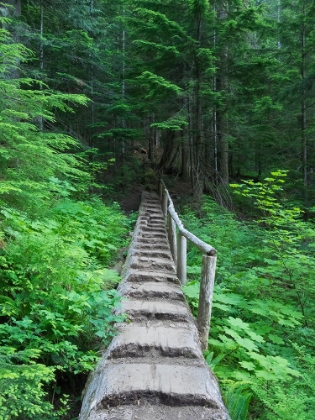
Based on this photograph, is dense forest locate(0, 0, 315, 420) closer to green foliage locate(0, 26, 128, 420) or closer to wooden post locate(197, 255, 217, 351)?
green foliage locate(0, 26, 128, 420)

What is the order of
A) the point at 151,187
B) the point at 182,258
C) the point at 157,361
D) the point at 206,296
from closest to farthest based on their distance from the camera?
the point at 157,361, the point at 206,296, the point at 182,258, the point at 151,187

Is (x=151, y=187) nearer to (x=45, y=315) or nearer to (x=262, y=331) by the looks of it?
(x=262, y=331)

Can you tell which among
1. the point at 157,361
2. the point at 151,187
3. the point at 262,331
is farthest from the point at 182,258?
the point at 151,187

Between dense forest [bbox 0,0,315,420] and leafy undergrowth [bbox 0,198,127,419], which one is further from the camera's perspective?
dense forest [bbox 0,0,315,420]

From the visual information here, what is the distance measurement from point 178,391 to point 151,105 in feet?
42.4

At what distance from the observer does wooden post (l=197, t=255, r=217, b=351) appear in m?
3.94

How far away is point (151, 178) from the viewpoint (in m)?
18.3

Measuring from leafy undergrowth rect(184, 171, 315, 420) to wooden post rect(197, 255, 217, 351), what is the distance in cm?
15

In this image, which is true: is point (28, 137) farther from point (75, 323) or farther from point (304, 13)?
point (304, 13)

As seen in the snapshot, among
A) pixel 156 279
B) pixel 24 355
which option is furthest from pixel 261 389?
pixel 156 279

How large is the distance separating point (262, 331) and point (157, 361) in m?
2.04

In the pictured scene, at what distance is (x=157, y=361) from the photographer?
10.7 feet

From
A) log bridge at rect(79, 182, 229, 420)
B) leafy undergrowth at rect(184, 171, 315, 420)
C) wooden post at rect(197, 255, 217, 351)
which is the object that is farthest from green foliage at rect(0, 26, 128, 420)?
leafy undergrowth at rect(184, 171, 315, 420)

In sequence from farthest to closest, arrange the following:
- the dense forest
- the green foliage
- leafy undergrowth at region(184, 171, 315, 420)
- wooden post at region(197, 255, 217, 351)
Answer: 1. wooden post at region(197, 255, 217, 351)
2. the dense forest
3. leafy undergrowth at region(184, 171, 315, 420)
4. the green foliage
